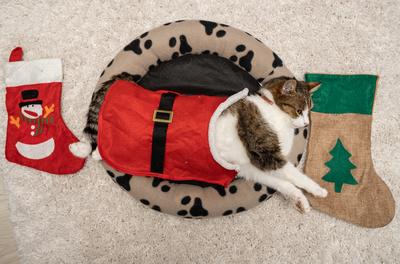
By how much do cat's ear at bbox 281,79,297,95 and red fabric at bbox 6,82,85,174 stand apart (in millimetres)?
913

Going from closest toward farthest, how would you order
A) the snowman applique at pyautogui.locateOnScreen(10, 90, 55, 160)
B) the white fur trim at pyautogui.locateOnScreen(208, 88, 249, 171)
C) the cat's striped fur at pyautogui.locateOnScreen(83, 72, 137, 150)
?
1. the white fur trim at pyautogui.locateOnScreen(208, 88, 249, 171)
2. the cat's striped fur at pyautogui.locateOnScreen(83, 72, 137, 150)
3. the snowman applique at pyautogui.locateOnScreen(10, 90, 55, 160)

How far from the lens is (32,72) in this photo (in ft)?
4.64

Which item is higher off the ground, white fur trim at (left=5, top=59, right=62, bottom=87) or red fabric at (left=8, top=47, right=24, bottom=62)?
red fabric at (left=8, top=47, right=24, bottom=62)

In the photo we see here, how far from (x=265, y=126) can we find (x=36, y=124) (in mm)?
999

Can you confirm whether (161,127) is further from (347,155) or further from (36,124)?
(347,155)

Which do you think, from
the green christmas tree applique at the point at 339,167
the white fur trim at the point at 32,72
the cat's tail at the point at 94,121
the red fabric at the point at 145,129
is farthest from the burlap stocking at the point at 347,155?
the white fur trim at the point at 32,72

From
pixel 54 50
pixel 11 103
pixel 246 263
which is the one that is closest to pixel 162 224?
pixel 246 263

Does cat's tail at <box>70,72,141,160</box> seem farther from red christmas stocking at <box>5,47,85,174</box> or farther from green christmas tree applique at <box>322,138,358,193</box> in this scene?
green christmas tree applique at <box>322,138,358,193</box>

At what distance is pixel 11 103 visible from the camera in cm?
139

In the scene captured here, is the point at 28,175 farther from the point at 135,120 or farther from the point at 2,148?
the point at 135,120

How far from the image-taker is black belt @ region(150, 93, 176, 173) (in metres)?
1.07

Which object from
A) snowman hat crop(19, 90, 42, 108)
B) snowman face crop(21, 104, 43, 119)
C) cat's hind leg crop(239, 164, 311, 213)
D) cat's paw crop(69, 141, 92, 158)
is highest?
snowman hat crop(19, 90, 42, 108)

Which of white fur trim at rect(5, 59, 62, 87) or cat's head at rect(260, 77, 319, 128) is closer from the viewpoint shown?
cat's head at rect(260, 77, 319, 128)

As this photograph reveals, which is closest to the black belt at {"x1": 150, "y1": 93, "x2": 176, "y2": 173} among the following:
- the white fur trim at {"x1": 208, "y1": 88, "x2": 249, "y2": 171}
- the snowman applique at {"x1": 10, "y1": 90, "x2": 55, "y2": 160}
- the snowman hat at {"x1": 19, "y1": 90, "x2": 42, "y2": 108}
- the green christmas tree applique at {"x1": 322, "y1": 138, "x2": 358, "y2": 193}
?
the white fur trim at {"x1": 208, "y1": 88, "x2": 249, "y2": 171}
